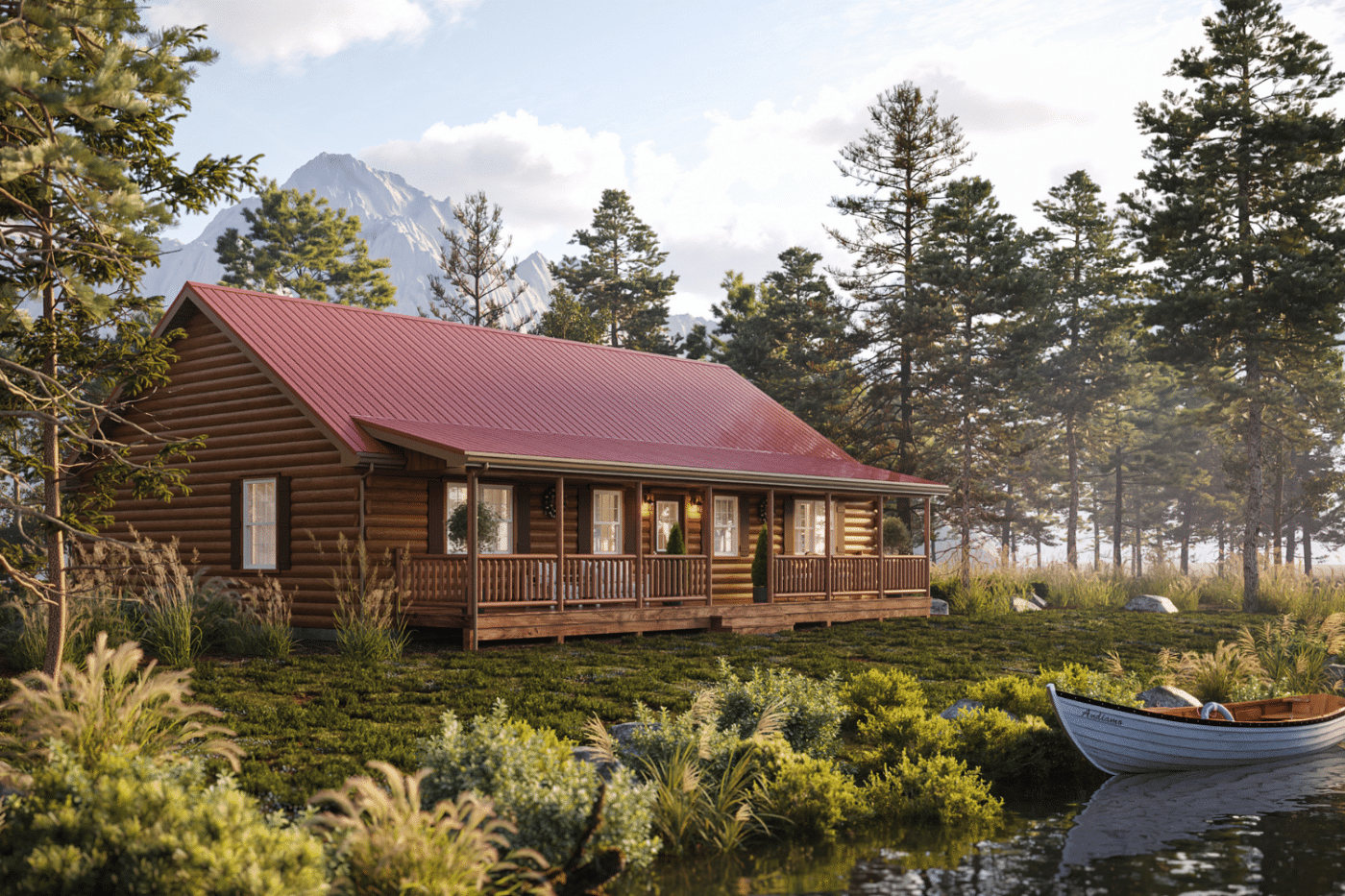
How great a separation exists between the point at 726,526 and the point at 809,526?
3003 mm

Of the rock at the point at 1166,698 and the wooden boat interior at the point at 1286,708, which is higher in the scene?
the rock at the point at 1166,698

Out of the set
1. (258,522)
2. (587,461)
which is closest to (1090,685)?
(587,461)

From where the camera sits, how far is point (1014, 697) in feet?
41.5

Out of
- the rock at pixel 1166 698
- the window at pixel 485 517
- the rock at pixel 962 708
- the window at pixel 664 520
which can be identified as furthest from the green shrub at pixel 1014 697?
the window at pixel 664 520

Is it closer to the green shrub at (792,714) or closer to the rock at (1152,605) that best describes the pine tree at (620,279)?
the rock at (1152,605)

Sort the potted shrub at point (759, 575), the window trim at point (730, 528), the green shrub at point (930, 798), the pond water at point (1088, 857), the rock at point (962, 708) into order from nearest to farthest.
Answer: the pond water at point (1088, 857) < the green shrub at point (930, 798) < the rock at point (962, 708) < the potted shrub at point (759, 575) < the window trim at point (730, 528)

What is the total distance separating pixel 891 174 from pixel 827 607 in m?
20.8

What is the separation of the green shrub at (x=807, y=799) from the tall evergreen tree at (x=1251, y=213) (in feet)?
88.8

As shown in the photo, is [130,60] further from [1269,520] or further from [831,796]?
[1269,520]

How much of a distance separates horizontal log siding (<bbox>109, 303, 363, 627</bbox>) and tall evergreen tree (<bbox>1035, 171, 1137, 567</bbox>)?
38033mm

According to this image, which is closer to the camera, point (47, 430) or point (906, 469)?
point (47, 430)

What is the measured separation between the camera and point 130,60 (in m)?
10.9

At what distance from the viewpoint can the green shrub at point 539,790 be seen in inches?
272

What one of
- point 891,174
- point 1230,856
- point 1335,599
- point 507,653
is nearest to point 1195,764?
point 1230,856
